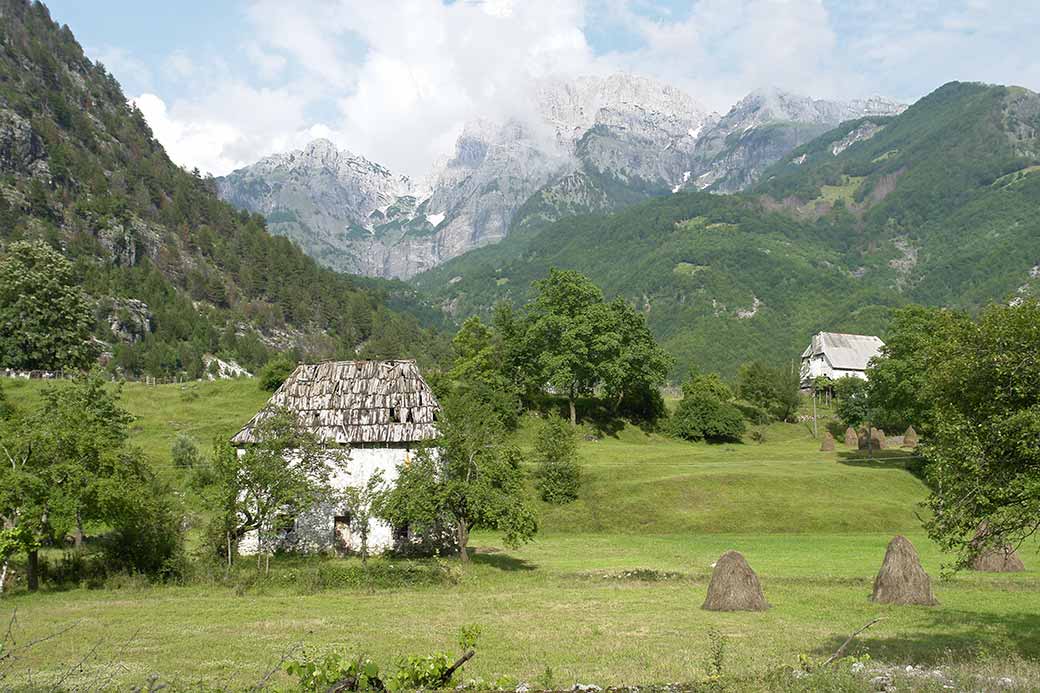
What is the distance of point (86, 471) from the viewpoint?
29.0m

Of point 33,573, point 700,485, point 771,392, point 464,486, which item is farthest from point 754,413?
point 33,573

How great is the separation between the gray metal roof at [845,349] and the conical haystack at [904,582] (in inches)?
4619

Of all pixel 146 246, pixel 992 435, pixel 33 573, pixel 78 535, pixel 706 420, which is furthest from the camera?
pixel 146 246

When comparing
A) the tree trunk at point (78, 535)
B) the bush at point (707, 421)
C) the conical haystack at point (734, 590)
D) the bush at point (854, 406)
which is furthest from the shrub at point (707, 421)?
the tree trunk at point (78, 535)

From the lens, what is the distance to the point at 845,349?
13850cm

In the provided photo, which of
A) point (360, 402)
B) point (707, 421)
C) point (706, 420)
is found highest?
point (360, 402)

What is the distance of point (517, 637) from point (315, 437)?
19.7 metres

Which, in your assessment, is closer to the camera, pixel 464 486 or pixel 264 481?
pixel 264 481

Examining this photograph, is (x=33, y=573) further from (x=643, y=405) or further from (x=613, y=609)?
(x=643, y=405)

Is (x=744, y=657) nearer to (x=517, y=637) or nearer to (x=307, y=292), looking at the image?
(x=517, y=637)

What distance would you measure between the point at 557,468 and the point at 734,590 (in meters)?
30.8

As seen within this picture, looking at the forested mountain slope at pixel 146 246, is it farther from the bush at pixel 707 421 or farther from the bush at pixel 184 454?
the bush at pixel 707 421

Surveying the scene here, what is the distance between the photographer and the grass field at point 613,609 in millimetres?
16531

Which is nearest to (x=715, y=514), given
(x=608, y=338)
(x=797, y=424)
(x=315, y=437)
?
(x=315, y=437)
